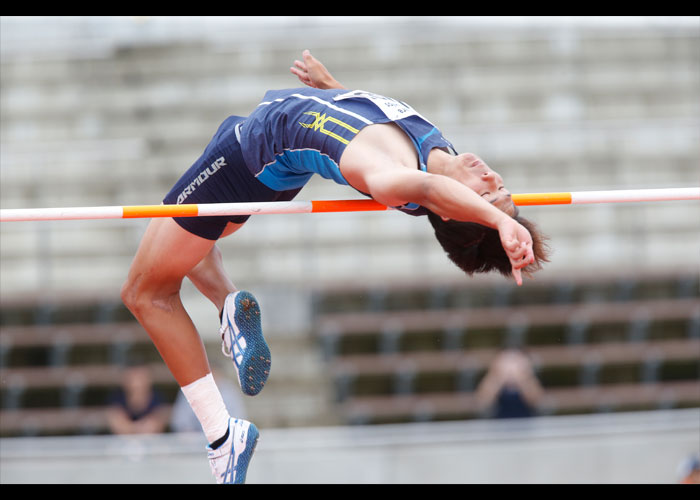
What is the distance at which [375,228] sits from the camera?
7375 mm

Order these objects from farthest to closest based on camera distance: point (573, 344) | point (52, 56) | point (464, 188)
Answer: point (52, 56) < point (573, 344) < point (464, 188)

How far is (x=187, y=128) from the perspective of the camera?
7.99 meters

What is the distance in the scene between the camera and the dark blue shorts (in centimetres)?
305

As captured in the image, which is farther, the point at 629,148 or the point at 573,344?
the point at 629,148

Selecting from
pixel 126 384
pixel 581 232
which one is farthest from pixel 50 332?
pixel 581 232

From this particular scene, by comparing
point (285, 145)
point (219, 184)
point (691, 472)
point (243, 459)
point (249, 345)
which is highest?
point (285, 145)

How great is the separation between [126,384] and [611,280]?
350 cm

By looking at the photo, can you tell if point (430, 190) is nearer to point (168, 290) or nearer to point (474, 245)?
point (474, 245)

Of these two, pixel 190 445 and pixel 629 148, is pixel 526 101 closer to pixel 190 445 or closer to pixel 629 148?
pixel 629 148

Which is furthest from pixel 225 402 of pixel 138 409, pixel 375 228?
pixel 375 228

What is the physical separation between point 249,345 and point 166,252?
1.35ft

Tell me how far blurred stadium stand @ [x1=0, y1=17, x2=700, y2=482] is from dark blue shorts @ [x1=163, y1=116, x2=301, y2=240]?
3475 millimetres

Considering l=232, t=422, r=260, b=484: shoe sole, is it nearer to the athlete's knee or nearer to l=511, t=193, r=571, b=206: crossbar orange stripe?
the athlete's knee

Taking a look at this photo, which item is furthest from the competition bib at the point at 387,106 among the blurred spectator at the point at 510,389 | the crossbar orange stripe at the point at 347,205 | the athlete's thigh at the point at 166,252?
the blurred spectator at the point at 510,389
